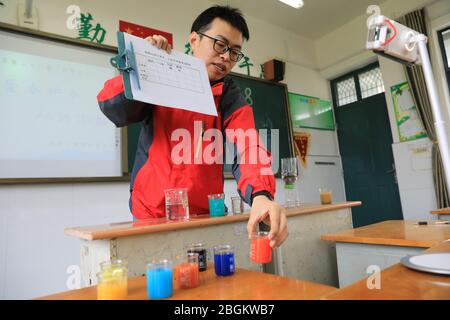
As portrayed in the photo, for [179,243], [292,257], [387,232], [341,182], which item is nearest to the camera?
[179,243]

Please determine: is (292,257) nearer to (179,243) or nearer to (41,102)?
(179,243)

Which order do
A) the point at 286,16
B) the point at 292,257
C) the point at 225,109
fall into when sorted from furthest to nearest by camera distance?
the point at 286,16 < the point at 292,257 < the point at 225,109

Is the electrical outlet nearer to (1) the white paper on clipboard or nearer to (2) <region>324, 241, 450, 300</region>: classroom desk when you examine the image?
(1) the white paper on clipboard

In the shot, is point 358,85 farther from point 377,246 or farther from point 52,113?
point 52,113

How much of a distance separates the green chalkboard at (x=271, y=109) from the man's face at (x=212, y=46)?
1.98 meters

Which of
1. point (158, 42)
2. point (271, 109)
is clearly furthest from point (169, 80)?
point (271, 109)

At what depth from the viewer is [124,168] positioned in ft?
7.63

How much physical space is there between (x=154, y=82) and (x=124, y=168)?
5.25 ft

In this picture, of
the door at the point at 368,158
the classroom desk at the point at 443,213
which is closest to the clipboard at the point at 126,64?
the classroom desk at the point at 443,213

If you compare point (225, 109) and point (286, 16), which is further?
point (286, 16)

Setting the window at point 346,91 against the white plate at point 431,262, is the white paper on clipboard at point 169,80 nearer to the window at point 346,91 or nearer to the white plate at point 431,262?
the white plate at point 431,262

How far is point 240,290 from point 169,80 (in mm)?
628
